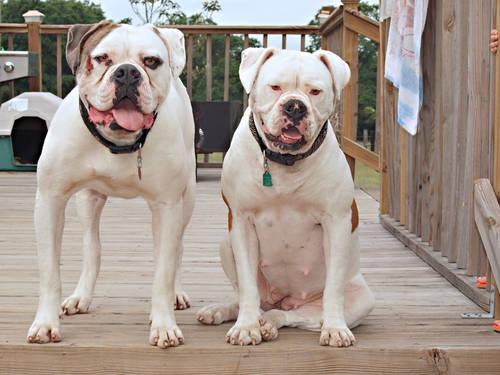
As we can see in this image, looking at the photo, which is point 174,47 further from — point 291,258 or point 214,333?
point 214,333

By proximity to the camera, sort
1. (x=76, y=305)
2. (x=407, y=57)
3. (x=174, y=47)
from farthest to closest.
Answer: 1. (x=407, y=57)
2. (x=76, y=305)
3. (x=174, y=47)

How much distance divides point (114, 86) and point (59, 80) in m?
7.40

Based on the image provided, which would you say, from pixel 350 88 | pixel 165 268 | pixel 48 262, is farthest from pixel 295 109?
pixel 350 88

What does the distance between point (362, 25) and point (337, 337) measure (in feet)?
15.2

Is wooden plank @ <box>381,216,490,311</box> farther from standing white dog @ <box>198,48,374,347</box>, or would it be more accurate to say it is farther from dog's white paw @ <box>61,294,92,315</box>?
dog's white paw @ <box>61,294,92,315</box>

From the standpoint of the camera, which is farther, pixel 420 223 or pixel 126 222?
pixel 126 222

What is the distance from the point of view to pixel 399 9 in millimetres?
5352

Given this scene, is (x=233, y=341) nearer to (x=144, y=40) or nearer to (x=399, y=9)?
(x=144, y=40)

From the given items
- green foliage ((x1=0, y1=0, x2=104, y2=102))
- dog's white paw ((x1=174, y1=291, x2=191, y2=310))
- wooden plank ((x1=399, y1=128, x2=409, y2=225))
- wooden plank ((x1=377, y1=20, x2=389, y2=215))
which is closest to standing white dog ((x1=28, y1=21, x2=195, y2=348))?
dog's white paw ((x1=174, y1=291, x2=191, y2=310))

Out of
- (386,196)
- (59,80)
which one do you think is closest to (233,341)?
(386,196)

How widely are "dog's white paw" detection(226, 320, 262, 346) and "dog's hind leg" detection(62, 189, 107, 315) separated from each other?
2.35ft

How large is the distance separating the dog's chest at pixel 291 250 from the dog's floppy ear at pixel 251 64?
1.51 ft

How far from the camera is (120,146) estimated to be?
10.1 feet

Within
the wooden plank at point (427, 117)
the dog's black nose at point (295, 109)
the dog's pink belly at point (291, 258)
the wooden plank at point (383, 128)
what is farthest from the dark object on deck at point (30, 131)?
the dog's black nose at point (295, 109)
